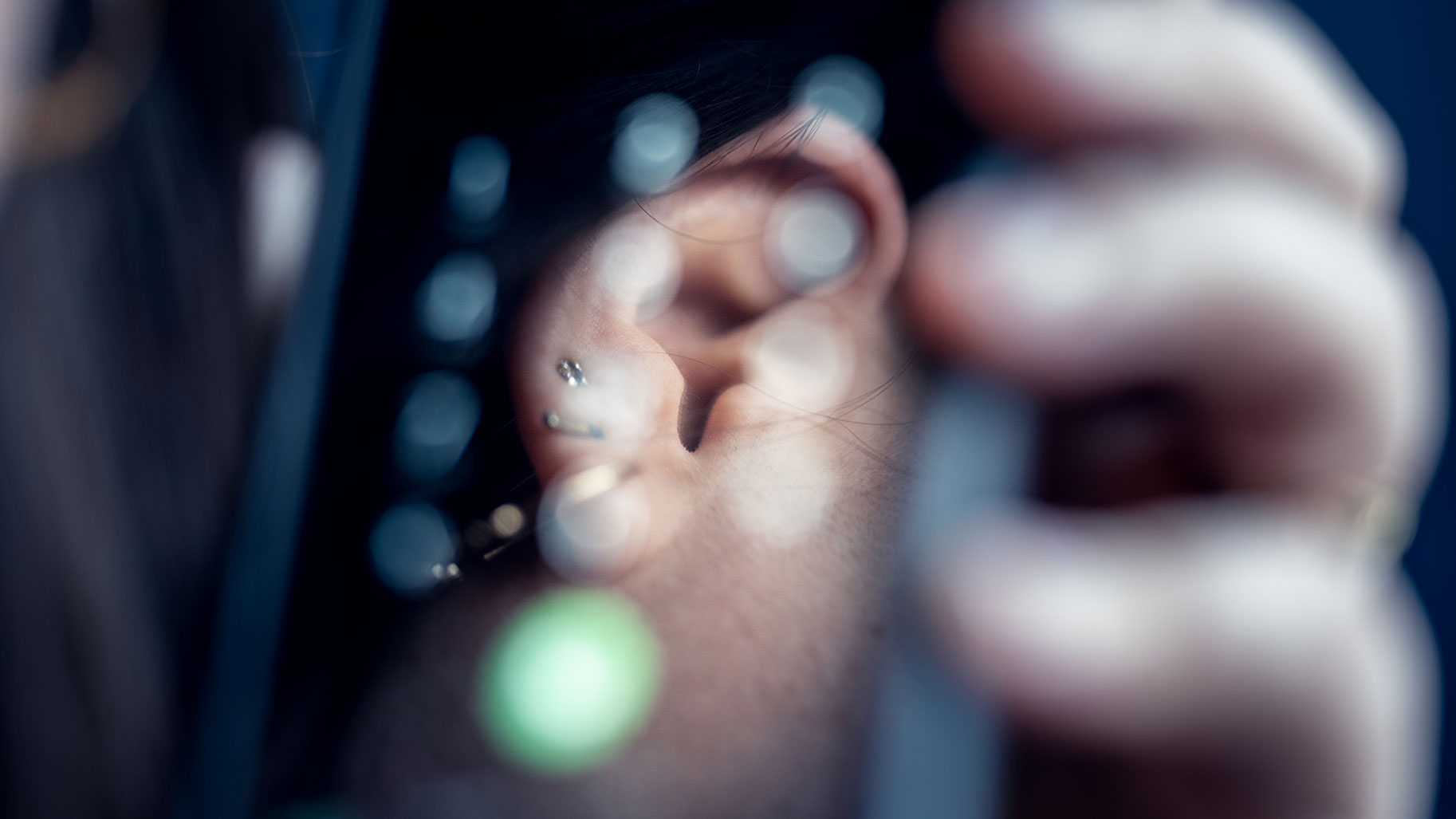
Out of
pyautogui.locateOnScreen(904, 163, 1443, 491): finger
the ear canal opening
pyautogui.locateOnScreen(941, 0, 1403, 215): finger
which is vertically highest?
pyautogui.locateOnScreen(941, 0, 1403, 215): finger

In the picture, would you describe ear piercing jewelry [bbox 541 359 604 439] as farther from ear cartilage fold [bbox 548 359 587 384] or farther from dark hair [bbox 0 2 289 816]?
dark hair [bbox 0 2 289 816]

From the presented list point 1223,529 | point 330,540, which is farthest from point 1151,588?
point 330,540

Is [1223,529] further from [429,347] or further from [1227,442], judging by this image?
[429,347]

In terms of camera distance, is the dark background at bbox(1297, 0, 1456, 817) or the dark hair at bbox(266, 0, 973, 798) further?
the dark background at bbox(1297, 0, 1456, 817)

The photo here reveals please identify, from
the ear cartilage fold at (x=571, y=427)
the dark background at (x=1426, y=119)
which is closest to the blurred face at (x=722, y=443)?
the ear cartilage fold at (x=571, y=427)

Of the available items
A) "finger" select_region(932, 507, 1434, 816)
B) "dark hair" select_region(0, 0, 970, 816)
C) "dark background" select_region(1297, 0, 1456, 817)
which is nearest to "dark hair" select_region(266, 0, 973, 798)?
"dark hair" select_region(0, 0, 970, 816)

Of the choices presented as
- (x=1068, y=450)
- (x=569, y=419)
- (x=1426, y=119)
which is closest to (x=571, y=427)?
(x=569, y=419)

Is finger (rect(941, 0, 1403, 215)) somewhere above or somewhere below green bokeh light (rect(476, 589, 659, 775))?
above
